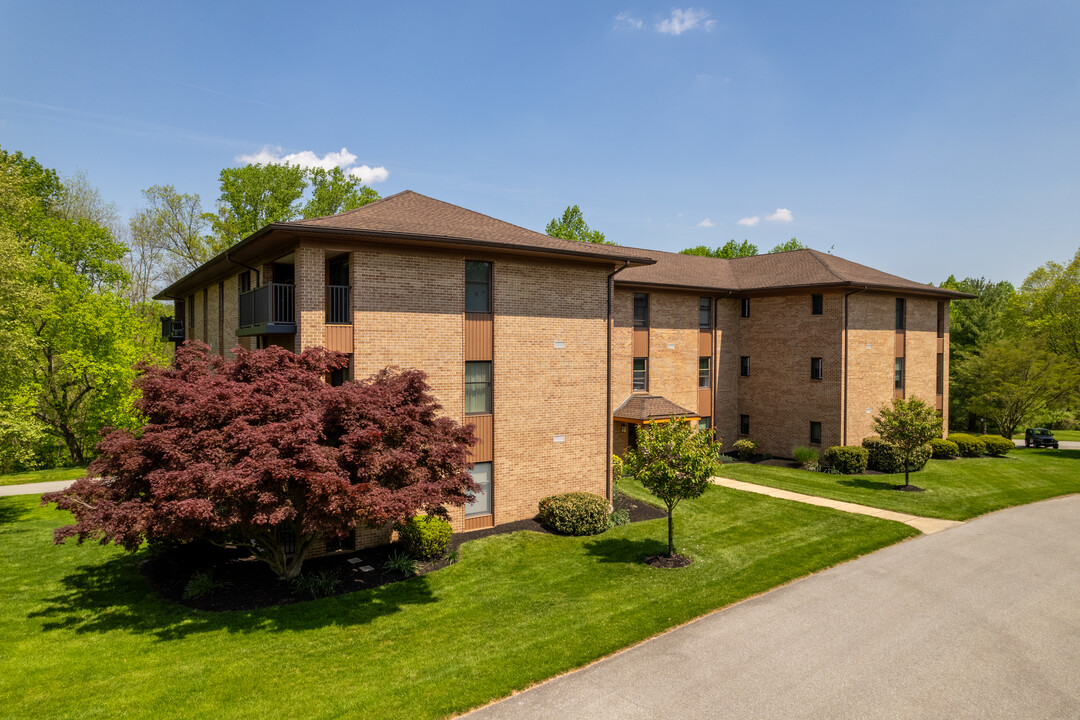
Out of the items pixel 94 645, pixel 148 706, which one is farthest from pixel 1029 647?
pixel 94 645

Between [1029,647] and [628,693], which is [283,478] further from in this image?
[1029,647]

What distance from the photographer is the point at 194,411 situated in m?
11.2

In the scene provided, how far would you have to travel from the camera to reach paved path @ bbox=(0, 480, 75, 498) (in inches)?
962

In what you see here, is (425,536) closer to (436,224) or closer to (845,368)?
(436,224)

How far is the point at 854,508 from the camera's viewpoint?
20719 mm

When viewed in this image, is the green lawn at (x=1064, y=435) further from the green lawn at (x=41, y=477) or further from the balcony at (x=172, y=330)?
the green lawn at (x=41, y=477)

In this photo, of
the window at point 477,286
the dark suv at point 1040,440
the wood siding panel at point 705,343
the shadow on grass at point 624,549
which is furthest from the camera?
the dark suv at point 1040,440

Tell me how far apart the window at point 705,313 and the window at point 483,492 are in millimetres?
17808

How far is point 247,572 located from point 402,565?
3866mm

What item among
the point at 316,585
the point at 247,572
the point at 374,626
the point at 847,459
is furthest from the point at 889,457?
the point at 247,572

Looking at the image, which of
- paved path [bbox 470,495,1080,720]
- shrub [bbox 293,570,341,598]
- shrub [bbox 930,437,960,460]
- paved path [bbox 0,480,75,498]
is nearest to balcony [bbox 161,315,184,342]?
paved path [bbox 0,480,75,498]

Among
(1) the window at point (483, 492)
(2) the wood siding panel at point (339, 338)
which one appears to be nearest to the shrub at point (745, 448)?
(1) the window at point (483, 492)

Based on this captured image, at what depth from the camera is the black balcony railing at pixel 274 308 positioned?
15.5 m

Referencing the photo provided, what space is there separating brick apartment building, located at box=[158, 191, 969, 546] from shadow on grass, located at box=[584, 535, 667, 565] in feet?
9.16
